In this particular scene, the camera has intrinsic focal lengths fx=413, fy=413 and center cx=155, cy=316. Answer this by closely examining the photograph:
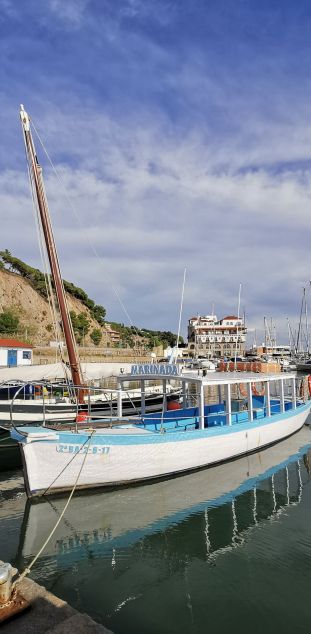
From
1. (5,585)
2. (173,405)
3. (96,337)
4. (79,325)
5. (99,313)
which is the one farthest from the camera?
(99,313)

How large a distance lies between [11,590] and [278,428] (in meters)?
15.1

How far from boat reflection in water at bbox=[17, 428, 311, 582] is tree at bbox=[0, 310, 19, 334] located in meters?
72.4

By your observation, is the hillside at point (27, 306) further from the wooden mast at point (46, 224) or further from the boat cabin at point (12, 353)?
the wooden mast at point (46, 224)

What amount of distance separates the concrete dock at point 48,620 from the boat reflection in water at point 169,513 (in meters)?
3.26

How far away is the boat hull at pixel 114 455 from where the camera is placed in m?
11.6

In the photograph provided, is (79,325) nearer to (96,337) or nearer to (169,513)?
(96,337)

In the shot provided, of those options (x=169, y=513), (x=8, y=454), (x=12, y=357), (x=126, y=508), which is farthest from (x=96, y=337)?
(x=169, y=513)

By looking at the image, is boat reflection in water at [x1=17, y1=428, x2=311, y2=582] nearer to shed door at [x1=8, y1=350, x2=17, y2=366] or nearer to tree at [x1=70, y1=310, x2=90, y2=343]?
shed door at [x1=8, y1=350, x2=17, y2=366]

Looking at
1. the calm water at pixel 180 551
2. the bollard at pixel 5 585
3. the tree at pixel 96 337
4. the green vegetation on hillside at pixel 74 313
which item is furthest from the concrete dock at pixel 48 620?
the tree at pixel 96 337

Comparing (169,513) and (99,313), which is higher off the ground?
(99,313)

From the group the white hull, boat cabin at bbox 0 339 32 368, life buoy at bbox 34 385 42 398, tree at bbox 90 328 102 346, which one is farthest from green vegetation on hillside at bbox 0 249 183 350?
the white hull

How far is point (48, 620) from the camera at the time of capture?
17.1 feet

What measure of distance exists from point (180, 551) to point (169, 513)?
1979 millimetres

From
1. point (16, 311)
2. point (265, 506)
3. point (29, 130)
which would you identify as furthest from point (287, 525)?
point (16, 311)
